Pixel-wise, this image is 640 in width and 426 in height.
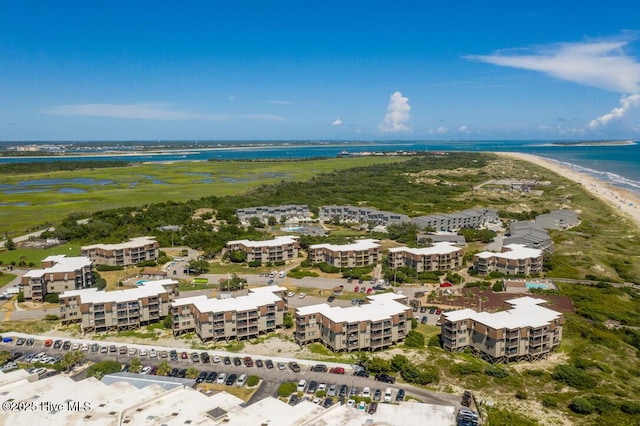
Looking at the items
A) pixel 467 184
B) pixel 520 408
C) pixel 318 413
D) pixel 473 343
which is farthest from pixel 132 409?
pixel 467 184

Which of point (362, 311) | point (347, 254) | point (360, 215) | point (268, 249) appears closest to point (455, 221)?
point (360, 215)

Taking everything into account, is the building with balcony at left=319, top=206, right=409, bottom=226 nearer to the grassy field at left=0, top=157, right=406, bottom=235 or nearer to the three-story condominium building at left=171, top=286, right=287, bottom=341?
the grassy field at left=0, top=157, right=406, bottom=235

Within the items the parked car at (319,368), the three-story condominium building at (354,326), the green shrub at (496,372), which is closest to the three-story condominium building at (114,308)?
the three-story condominium building at (354,326)

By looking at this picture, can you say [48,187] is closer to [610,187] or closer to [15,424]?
[15,424]

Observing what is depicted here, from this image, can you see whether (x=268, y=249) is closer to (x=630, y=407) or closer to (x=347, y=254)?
(x=347, y=254)

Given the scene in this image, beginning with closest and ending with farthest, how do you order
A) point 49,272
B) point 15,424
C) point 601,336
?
point 15,424, point 601,336, point 49,272

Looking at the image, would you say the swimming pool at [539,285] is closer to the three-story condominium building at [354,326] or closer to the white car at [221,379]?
the three-story condominium building at [354,326]

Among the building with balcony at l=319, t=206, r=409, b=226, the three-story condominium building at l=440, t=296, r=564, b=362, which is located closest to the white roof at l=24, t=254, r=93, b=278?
the three-story condominium building at l=440, t=296, r=564, b=362
